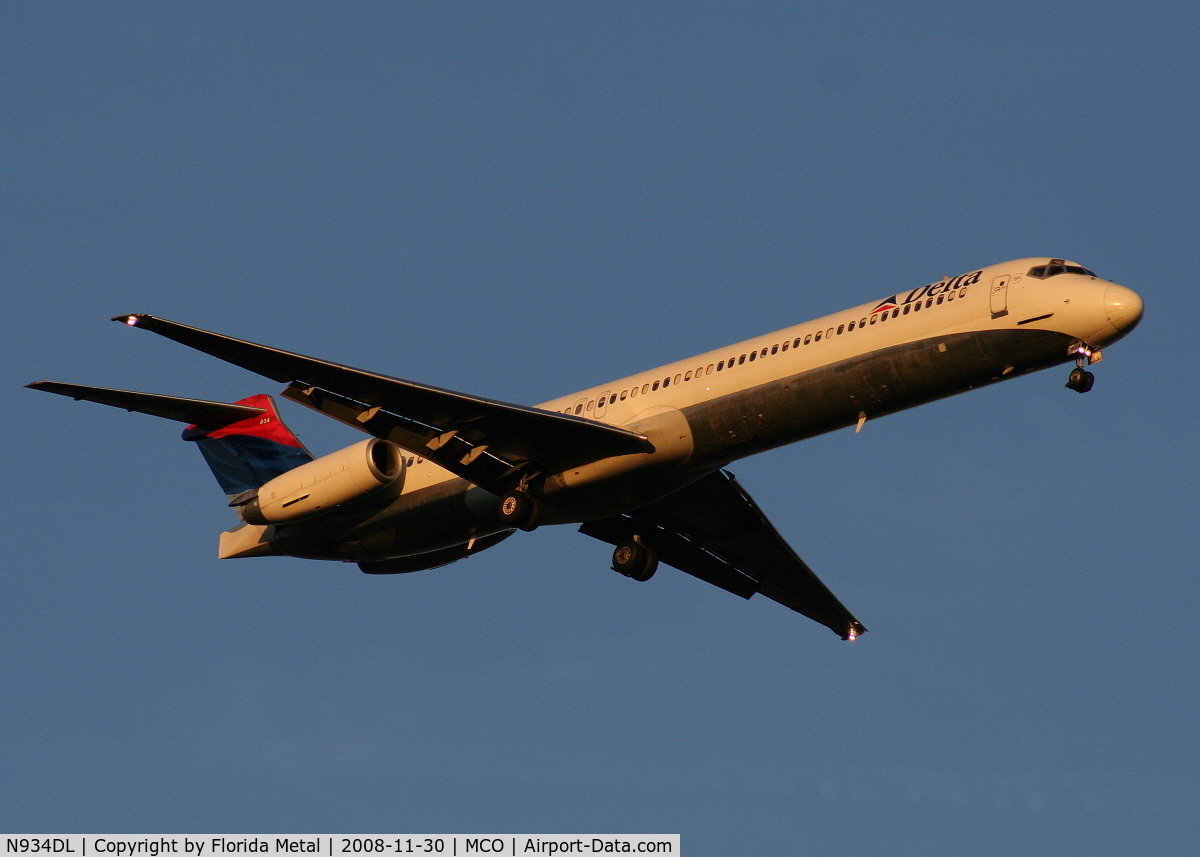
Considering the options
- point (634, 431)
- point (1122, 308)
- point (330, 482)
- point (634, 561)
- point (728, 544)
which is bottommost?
point (634, 561)

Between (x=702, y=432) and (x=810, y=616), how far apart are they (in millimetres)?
8129

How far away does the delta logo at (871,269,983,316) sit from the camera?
2706 centimetres

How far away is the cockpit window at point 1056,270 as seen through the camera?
2645 centimetres

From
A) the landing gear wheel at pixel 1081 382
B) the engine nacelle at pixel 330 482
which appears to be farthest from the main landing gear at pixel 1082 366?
Result: the engine nacelle at pixel 330 482

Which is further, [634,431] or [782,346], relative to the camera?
[634,431]

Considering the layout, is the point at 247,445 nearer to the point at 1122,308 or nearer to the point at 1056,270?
the point at 1056,270

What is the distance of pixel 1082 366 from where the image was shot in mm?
25891

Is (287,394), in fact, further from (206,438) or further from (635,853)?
(635,853)

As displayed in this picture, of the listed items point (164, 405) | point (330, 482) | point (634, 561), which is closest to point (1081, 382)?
point (634, 561)

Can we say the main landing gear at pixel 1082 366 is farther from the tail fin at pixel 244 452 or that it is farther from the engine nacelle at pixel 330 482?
the tail fin at pixel 244 452

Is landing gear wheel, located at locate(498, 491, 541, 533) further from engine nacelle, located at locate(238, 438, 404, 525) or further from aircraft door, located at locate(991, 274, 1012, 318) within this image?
aircraft door, located at locate(991, 274, 1012, 318)

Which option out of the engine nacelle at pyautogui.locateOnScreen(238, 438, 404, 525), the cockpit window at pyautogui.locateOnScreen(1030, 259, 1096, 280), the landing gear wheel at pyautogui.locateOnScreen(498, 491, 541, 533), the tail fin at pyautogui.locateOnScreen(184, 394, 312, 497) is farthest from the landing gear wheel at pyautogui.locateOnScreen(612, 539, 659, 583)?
the cockpit window at pyautogui.locateOnScreen(1030, 259, 1096, 280)

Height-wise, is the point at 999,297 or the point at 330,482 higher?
the point at 999,297

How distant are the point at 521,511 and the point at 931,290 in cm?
826
